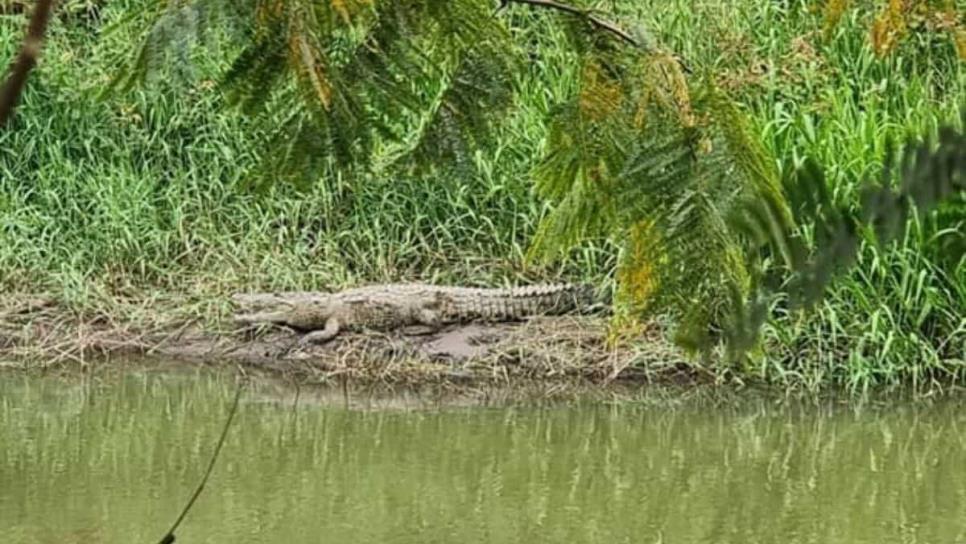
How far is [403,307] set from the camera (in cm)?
502

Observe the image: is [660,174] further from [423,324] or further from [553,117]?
[423,324]

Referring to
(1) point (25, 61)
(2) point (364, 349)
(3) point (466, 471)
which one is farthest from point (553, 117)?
(2) point (364, 349)

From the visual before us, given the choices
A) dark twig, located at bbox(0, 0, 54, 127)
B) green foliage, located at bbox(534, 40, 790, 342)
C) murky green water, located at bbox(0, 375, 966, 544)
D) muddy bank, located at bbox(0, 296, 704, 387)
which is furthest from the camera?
muddy bank, located at bbox(0, 296, 704, 387)

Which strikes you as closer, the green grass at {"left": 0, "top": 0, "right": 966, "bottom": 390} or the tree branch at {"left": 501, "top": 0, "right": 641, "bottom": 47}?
the tree branch at {"left": 501, "top": 0, "right": 641, "bottom": 47}

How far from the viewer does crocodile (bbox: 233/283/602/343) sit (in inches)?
198

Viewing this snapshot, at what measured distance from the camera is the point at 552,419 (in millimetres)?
4414

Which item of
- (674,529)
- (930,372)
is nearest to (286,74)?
(674,529)

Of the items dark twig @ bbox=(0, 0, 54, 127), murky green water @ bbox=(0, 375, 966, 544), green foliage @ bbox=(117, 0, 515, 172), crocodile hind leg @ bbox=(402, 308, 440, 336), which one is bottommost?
murky green water @ bbox=(0, 375, 966, 544)

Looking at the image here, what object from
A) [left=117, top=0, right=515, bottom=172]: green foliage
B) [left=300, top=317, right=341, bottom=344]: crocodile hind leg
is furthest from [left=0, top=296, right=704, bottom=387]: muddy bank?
[left=117, top=0, right=515, bottom=172]: green foliage

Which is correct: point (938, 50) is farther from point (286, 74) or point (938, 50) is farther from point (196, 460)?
point (286, 74)

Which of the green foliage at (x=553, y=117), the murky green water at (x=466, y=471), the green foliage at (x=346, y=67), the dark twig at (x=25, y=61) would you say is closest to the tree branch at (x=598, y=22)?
the green foliage at (x=553, y=117)

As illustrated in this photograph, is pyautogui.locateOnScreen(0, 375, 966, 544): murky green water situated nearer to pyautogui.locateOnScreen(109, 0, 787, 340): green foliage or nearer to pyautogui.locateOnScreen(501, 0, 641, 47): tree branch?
pyautogui.locateOnScreen(109, 0, 787, 340): green foliage

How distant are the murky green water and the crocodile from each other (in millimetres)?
365

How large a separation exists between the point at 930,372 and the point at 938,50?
1412 millimetres
